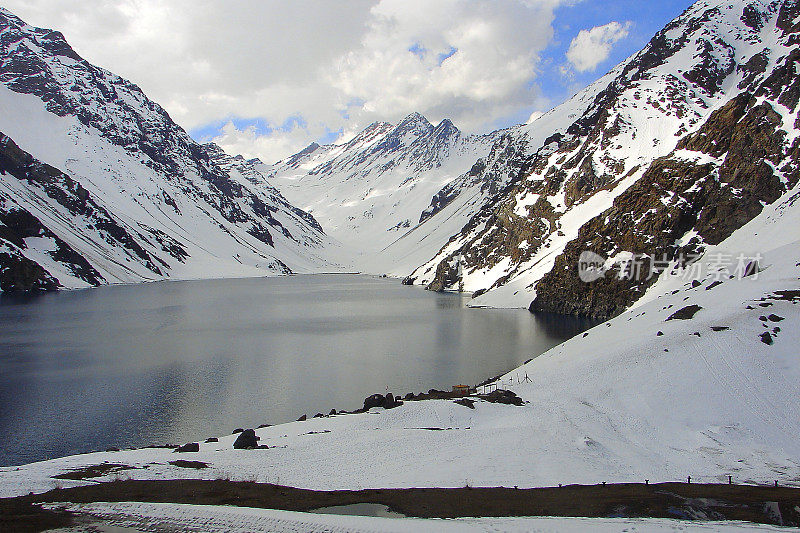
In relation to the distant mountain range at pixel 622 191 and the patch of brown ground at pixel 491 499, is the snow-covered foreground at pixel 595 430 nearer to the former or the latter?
the patch of brown ground at pixel 491 499

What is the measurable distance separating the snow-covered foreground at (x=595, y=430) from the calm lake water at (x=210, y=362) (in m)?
8.56

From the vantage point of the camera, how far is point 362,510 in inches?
533

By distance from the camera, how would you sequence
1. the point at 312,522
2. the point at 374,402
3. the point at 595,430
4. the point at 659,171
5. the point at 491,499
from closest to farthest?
1. the point at 312,522
2. the point at 491,499
3. the point at 595,430
4. the point at 374,402
5. the point at 659,171

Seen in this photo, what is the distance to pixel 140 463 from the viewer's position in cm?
1684

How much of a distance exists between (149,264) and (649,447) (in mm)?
176043

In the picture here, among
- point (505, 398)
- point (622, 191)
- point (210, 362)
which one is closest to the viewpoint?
point (505, 398)

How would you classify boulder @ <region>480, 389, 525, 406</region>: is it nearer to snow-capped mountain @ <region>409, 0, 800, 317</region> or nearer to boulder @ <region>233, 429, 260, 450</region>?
boulder @ <region>233, 429, 260, 450</region>

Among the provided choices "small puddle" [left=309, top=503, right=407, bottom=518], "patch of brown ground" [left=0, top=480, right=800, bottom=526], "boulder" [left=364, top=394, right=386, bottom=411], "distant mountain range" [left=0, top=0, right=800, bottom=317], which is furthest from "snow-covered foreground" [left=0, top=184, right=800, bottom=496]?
"distant mountain range" [left=0, top=0, right=800, bottom=317]

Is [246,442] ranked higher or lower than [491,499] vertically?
lower

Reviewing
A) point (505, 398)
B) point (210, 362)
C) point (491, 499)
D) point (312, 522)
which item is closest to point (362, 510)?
point (312, 522)

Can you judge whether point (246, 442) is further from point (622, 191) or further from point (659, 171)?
point (622, 191)

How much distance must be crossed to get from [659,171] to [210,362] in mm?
68229

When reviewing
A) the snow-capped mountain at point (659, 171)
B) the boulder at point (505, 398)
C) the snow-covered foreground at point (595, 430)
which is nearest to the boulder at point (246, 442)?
the snow-covered foreground at point (595, 430)

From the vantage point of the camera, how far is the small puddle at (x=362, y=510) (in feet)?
43.1
